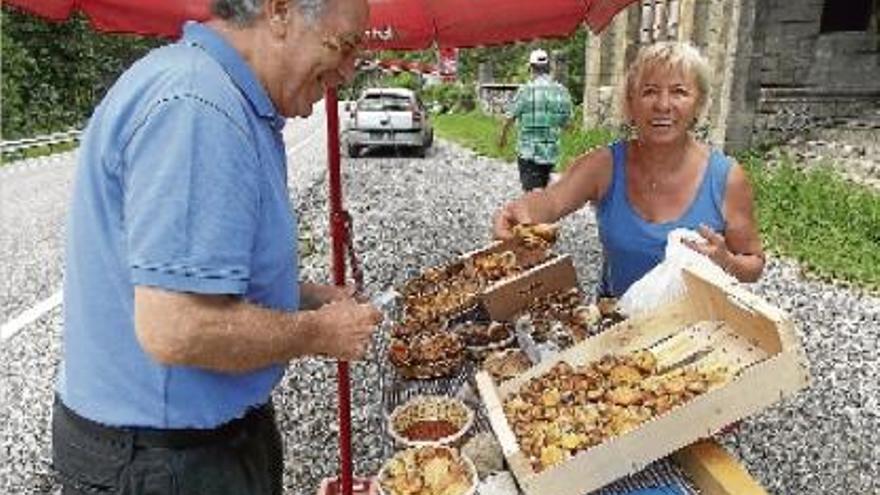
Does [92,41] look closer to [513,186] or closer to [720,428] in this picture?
[513,186]

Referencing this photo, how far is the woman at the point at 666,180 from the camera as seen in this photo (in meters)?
3.31

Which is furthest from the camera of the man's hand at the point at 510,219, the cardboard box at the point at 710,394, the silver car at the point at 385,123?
the silver car at the point at 385,123

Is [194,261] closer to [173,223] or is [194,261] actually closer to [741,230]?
[173,223]

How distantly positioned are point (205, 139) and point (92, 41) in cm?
4470

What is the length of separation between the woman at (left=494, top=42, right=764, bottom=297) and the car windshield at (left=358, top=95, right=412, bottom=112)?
20169 mm

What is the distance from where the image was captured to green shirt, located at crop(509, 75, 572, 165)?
11172mm

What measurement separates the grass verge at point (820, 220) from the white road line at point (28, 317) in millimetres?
7776

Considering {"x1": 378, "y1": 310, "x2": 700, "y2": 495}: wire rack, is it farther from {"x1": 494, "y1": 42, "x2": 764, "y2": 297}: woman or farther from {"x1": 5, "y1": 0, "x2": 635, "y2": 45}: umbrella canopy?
{"x1": 5, "y1": 0, "x2": 635, "y2": 45}: umbrella canopy

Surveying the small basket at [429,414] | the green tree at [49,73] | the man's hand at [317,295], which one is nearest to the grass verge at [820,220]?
the small basket at [429,414]

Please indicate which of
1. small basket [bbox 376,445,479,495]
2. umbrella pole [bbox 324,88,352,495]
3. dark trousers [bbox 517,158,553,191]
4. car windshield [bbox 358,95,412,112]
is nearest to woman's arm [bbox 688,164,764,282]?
small basket [bbox 376,445,479,495]

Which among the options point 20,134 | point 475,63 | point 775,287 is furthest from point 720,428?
point 475,63

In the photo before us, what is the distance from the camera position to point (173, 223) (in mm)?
1582

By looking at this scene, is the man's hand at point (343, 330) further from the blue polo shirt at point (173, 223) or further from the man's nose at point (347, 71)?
the man's nose at point (347, 71)

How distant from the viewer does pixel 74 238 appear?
1857 millimetres
